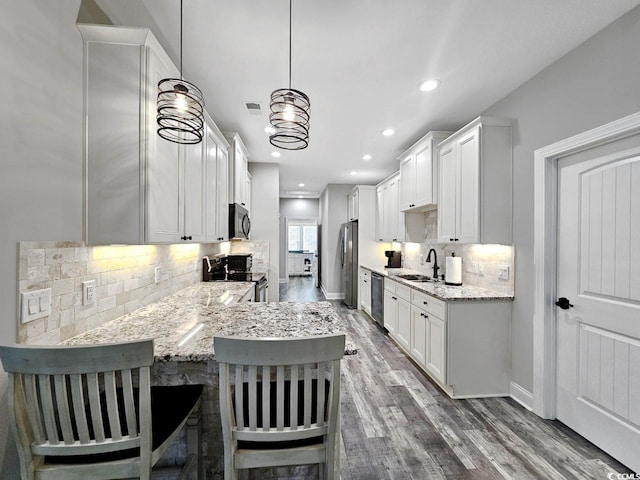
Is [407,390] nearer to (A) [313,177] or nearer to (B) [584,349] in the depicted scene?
(B) [584,349]

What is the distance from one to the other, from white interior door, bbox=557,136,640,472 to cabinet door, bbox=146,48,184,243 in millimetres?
2823

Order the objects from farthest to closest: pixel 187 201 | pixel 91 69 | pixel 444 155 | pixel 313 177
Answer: pixel 313 177
pixel 444 155
pixel 187 201
pixel 91 69

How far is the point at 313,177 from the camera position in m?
6.23

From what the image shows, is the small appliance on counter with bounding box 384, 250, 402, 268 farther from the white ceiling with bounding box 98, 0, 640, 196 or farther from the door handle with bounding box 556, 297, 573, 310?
the door handle with bounding box 556, 297, 573, 310

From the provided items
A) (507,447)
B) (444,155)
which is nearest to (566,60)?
(444,155)

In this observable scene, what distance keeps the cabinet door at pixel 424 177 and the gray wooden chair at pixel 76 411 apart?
3.22 metres

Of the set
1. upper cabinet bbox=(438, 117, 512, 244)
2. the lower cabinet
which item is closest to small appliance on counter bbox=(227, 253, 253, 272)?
the lower cabinet

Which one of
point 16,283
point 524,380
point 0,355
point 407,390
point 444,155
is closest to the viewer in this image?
point 0,355

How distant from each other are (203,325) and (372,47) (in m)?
2.11

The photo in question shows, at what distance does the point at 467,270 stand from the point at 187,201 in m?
2.99

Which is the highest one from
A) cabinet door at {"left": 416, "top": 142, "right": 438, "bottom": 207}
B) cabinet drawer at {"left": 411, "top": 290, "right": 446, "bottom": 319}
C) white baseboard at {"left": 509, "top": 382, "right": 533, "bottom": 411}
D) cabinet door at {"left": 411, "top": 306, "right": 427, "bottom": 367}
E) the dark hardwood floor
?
cabinet door at {"left": 416, "top": 142, "right": 438, "bottom": 207}

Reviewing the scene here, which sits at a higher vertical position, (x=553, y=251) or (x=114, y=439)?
(x=553, y=251)

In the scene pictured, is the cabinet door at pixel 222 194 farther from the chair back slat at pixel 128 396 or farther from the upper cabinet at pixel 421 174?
the upper cabinet at pixel 421 174

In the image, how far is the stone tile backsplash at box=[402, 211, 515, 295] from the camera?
274 centimetres
